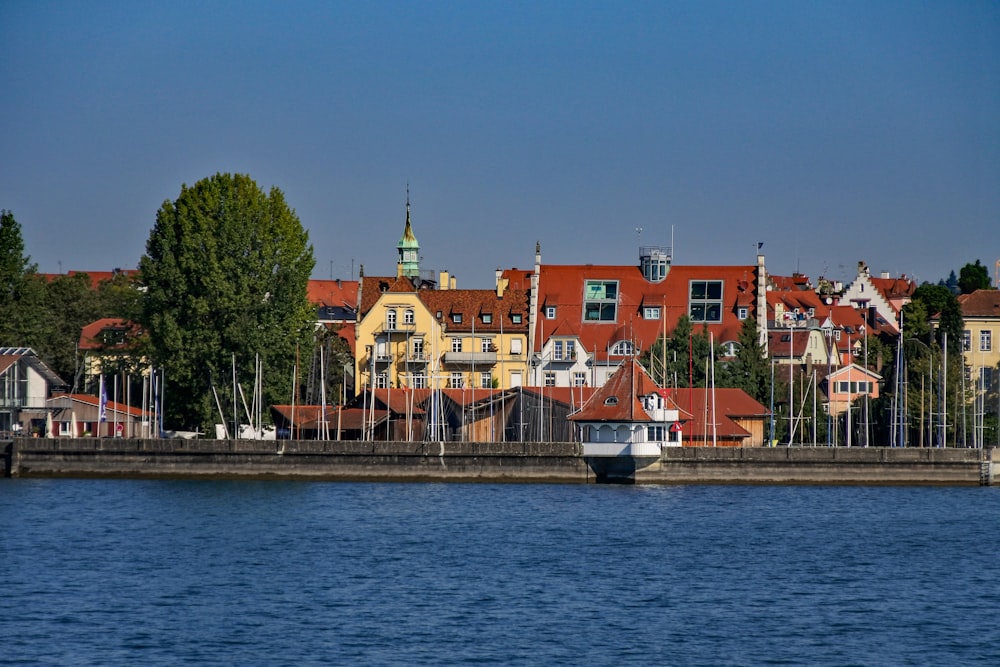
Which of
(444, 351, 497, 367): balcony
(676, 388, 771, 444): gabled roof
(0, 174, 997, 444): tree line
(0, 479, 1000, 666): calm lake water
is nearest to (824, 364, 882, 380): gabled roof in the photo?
(0, 174, 997, 444): tree line

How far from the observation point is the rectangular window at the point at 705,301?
108 meters

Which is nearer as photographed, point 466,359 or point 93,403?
point 93,403

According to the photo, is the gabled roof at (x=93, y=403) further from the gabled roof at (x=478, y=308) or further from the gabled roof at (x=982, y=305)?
the gabled roof at (x=982, y=305)

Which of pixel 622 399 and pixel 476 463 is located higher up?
pixel 622 399

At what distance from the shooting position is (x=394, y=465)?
79.1 m

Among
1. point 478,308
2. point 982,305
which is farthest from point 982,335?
point 478,308

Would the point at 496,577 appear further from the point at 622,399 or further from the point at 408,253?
the point at 408,253

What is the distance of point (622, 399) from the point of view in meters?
78.2

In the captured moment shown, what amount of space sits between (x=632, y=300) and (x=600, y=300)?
2.27 meters

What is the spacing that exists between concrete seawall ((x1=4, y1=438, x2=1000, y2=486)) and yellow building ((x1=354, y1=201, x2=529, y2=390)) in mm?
24683

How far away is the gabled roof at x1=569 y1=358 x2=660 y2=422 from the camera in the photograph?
77.1 metres

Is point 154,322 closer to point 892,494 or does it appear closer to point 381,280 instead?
point 381,280

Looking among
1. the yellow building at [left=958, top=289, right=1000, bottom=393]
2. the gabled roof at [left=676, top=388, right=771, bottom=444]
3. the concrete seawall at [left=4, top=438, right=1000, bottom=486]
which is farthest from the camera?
the yellow building at [left=958, top=289, right=1000, bottom=393]

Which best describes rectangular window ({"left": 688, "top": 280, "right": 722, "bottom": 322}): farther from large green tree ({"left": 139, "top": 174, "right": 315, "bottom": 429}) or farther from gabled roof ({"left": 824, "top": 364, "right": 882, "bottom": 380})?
large green tree ({"left": 139, "top": 174, "right": 315, "bottom": 429})
